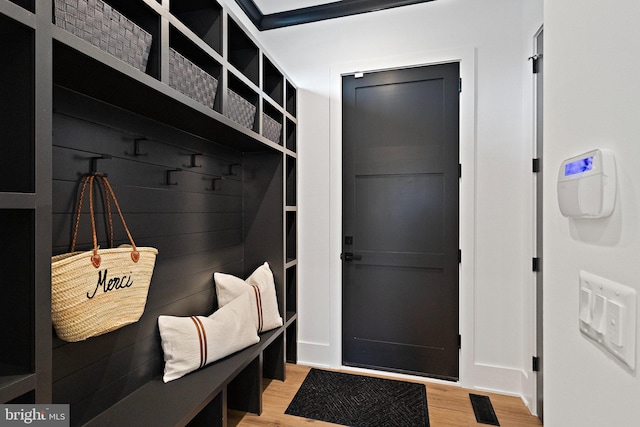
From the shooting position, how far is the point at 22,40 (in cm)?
83

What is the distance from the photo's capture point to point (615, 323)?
22.0 inches

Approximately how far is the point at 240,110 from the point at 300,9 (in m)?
1.38

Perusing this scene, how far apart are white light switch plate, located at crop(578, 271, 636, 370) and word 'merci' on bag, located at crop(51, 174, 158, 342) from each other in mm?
1400

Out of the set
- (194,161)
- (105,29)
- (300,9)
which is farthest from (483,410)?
(300,9)

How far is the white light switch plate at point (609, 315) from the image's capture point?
1.72 feet

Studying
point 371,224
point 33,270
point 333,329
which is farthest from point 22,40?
point 333,329

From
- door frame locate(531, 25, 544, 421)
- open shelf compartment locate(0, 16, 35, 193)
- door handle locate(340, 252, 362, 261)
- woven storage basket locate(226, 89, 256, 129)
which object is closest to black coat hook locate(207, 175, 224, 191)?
woven storage basket locate(226, 89, 256, 129)

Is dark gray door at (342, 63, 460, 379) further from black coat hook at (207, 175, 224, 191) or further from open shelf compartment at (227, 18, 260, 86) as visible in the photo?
black coat hook at (207, 175, 224, 191)

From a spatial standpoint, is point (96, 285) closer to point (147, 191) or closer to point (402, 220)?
point (147, 191)

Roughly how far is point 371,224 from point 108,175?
1.78m

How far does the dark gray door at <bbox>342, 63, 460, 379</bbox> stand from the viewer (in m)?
2.45

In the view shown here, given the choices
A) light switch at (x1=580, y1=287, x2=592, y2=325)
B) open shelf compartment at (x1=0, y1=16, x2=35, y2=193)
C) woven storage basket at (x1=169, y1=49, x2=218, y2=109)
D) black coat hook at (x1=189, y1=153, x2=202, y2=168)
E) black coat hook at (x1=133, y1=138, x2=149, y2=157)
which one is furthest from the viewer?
black coat hook at (x1=189, y1=153, x2=202, y2=168)

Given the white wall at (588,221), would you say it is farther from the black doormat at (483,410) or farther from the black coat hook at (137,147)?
the black coat hook at (137,147)

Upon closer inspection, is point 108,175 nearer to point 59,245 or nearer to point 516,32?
point 59,245
